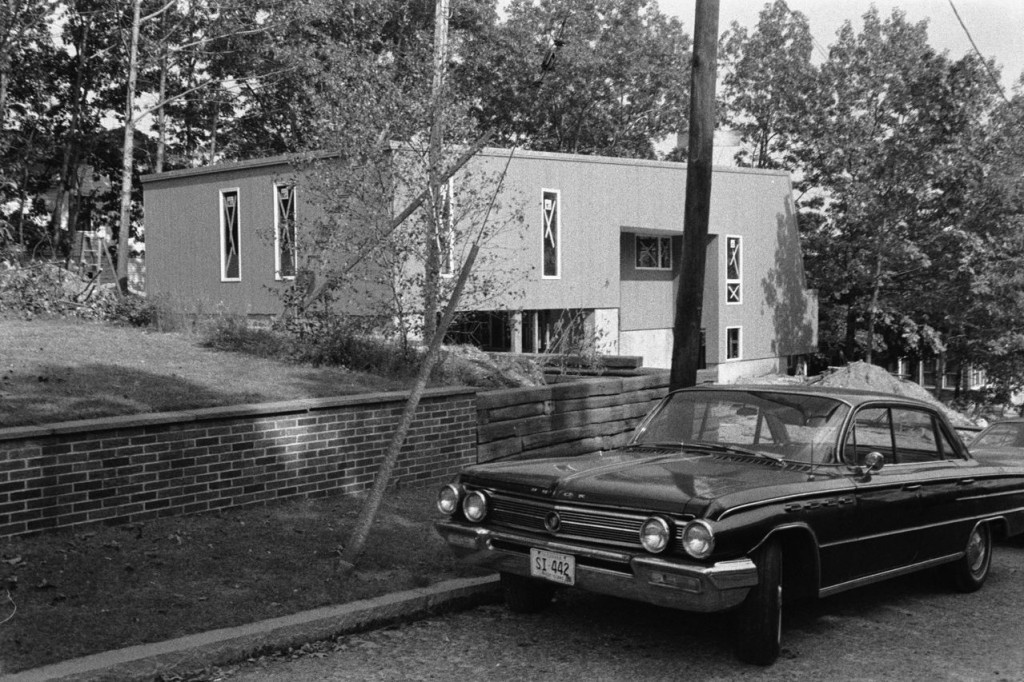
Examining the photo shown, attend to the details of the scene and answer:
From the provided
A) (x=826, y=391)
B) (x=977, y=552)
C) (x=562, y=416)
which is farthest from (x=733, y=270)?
(x=826, y=391)

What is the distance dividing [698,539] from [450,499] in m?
1.81

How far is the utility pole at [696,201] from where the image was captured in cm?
1041

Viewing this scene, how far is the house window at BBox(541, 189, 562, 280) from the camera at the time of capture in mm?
24312

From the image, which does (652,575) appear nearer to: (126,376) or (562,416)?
(126,376)

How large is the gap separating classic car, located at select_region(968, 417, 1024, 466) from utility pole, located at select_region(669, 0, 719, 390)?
2910 mm

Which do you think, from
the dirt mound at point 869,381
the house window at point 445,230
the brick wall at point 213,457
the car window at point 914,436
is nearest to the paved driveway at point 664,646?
the car window at point 914,436

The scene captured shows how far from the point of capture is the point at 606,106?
130ft

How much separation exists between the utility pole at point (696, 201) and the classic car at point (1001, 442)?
9.55ft

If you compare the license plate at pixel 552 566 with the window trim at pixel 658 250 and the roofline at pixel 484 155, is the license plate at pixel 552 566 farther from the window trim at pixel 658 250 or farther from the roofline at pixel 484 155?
the window trim at pixel 658 250

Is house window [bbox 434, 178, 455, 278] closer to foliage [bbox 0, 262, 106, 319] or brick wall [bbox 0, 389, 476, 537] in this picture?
brick wall [bbox 0, 389, 476, 537]

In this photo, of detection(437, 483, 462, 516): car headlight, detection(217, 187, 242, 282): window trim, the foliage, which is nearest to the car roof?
detection(437, 483, 462, 516): car headlight

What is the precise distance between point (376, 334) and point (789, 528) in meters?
8.18

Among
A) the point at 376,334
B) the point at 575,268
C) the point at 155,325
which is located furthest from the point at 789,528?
the point at 575,268

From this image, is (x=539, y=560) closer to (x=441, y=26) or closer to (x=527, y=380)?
(x=527, y=380)
